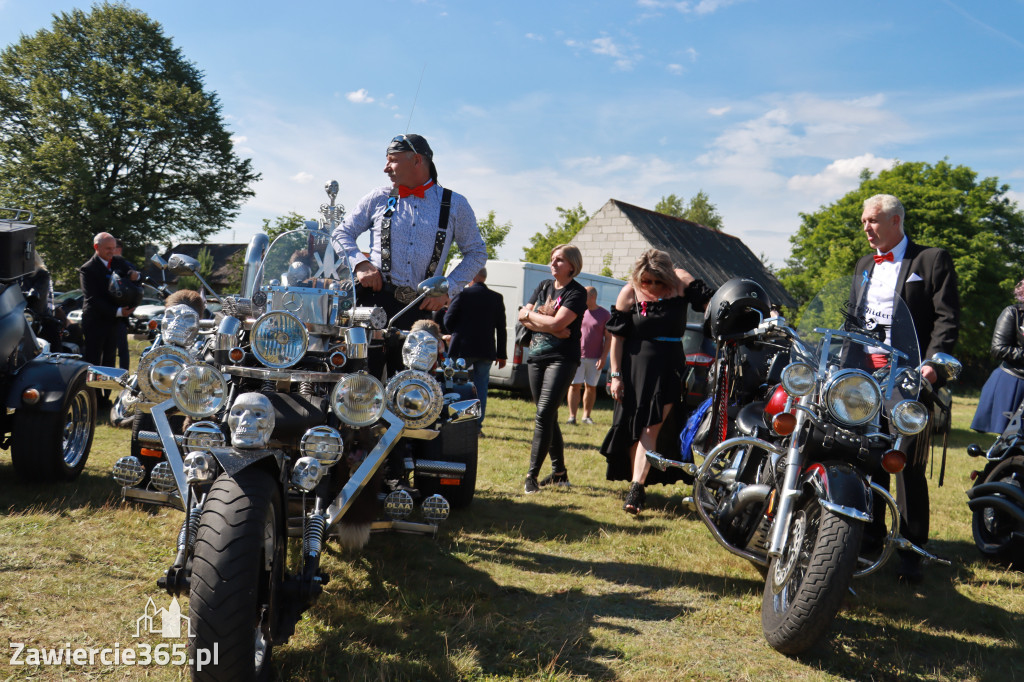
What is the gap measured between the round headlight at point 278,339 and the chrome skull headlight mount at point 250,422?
381 millimetres

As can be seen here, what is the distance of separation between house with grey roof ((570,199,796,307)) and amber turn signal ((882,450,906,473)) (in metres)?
28.1

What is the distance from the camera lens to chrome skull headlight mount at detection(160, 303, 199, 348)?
122 inches

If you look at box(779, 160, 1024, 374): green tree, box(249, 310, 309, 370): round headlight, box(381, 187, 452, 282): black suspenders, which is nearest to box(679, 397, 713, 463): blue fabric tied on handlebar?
box(381, 187, 452, 282): black suspenders

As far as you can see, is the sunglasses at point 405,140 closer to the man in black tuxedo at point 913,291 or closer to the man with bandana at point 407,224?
the man with bandana at point 407,224

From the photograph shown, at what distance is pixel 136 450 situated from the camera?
13.3 feet

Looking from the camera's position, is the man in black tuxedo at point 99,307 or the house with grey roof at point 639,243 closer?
the man in black tuxedo at point 99,307

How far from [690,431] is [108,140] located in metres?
33.7

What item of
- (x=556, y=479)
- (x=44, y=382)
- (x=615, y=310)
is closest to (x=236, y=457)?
(x=44, y=382)

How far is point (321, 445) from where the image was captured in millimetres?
2588

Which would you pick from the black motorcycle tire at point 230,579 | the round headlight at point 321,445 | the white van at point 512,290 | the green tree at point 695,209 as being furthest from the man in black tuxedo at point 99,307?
the green tree at point 695,209

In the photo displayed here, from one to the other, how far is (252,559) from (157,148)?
3523cm

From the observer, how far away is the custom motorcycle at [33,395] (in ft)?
15.4

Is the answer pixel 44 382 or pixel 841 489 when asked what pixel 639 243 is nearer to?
pixel 44 382

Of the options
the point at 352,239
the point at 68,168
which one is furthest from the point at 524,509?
the point at 68,168
